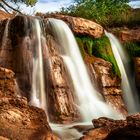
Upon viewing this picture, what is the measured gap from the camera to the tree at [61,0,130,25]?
33778 mm

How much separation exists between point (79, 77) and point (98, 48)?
3578mm

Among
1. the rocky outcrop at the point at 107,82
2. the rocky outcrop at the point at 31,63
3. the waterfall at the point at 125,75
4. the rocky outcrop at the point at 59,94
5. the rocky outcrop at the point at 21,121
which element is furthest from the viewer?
the waterfall at the point at 125,75

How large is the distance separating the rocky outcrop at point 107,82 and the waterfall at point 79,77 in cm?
53

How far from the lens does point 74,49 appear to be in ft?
75.4

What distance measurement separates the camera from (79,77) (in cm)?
2152

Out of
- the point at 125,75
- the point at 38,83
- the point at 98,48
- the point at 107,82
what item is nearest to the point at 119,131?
the point at 38,83

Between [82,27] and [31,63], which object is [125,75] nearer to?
[82,27]

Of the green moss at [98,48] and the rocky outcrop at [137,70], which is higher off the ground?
the green moss at [98,48]

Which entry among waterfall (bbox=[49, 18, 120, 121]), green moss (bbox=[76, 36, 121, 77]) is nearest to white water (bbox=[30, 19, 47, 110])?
waterfall (bbox=[49, 18, 120, 121])

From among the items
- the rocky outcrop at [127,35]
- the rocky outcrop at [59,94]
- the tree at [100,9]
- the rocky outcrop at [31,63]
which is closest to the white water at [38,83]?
the rocky outcrop at [31,63]

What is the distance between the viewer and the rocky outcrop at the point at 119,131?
41.2 feet

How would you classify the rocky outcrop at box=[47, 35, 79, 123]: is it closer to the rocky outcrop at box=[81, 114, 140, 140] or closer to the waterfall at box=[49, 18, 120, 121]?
the waterfall at box=[49, 18, 120, 121]

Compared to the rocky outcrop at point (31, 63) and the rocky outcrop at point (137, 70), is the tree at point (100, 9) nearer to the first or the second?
the rocky outcrop at point (137, 70)

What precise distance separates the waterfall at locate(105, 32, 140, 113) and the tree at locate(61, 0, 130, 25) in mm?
6111
